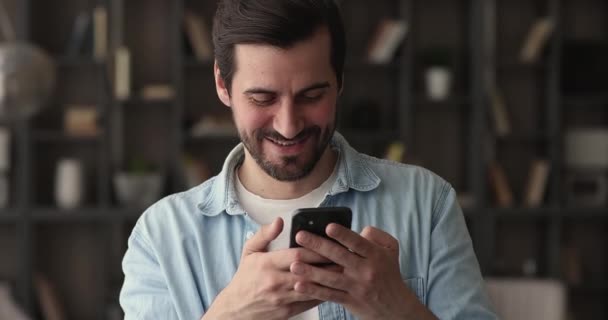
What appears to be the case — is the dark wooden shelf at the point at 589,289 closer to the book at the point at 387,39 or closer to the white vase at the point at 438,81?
the white vase at the point at 438,81

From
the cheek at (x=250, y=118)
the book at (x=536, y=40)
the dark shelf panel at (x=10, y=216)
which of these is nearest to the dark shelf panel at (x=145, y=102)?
the dark shelf panel at (x=10, y=216)

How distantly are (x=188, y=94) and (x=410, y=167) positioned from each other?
2.96 m

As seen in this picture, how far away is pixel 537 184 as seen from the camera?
4.36 m

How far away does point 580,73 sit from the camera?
14.3 ft

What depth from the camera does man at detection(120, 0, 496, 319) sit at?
1.30 meters

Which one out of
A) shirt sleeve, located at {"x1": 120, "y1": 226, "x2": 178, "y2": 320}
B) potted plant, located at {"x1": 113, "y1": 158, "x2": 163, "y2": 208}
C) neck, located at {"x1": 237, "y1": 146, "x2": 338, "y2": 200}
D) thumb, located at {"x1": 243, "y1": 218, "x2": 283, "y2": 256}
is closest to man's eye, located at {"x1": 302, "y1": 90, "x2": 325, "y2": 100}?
neck, located at {"x1": 237, "y1": 146, "x2": 338, "y2": 200}

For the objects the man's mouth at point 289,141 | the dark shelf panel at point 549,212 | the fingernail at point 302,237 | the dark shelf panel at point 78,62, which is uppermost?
the man's mouth at point 289,141

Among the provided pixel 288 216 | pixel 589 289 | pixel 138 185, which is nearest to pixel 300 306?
pixel 288 216

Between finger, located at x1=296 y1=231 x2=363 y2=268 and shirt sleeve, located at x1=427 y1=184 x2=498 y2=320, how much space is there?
270 mm

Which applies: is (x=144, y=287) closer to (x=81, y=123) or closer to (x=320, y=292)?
(x=320, y=292)

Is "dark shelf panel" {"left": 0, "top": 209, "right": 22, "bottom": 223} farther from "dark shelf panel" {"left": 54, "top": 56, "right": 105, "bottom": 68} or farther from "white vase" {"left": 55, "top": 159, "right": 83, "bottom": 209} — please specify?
"dark shelf panel" {"left": 54, "top": 56, "right": 105, "bottom": 68}

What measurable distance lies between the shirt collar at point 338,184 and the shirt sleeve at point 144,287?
0.14 meters

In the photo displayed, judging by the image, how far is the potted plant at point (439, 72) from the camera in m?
4.29

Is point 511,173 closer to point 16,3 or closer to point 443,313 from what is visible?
point 16,3
